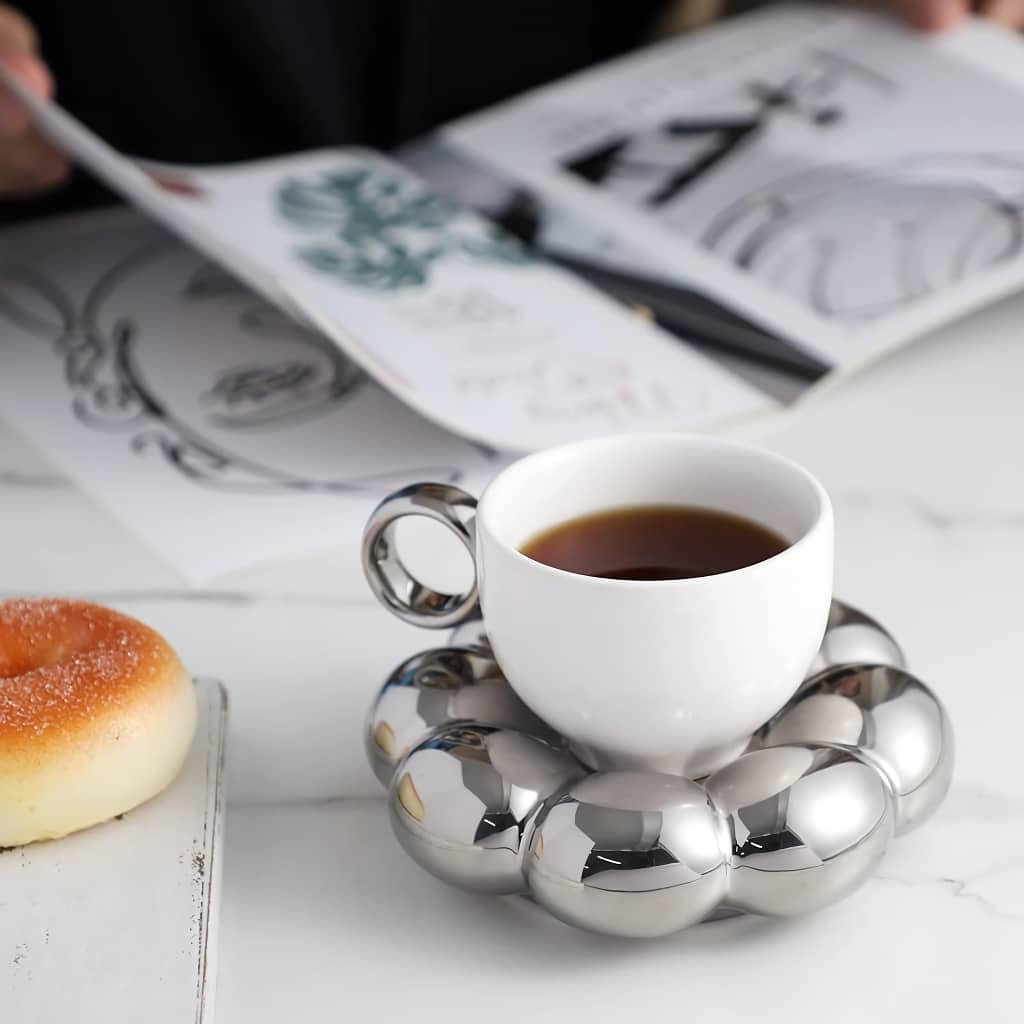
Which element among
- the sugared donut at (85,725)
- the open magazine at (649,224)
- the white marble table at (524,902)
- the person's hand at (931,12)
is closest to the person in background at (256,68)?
the person's hand at (931,12)

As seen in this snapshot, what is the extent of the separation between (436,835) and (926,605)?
29 centimetres

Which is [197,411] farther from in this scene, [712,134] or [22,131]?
[712,134]

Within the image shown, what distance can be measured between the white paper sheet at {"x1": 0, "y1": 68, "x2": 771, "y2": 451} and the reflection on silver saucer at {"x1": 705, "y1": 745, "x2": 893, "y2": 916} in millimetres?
320

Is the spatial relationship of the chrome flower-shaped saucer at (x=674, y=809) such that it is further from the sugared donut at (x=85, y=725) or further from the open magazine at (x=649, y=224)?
the open magazine at (x=649, y=224)

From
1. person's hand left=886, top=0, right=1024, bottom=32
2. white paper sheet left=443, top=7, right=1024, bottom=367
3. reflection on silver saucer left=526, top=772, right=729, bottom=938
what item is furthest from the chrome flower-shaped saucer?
person's hand left=886, top=0, right=1024, bottom=32

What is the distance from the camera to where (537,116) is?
1.04 metres

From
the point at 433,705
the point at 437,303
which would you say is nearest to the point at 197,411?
the point at 437,303

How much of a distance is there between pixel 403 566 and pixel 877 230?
507 mm

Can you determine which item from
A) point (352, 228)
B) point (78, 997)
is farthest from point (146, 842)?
point (352, 228)

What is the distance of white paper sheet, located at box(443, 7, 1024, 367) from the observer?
32.4 inches

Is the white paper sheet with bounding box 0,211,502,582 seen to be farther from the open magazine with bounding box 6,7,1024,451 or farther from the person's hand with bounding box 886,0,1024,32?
the person's hand with bounding box 886,0,1024,32

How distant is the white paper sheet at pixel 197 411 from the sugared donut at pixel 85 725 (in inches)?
6.4

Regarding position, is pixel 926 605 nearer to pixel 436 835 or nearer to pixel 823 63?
pixel 436 835

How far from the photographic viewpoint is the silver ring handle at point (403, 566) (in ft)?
1.51
